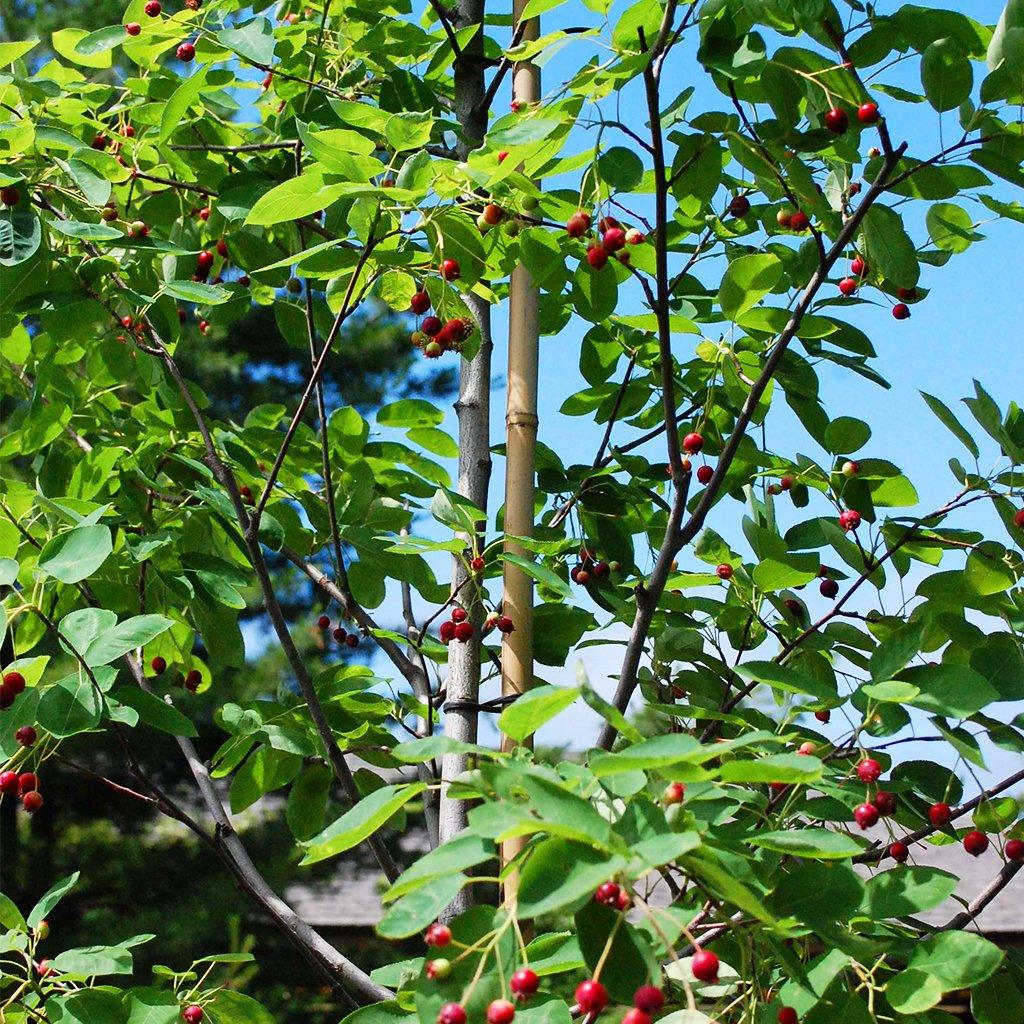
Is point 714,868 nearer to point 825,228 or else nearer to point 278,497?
point 825,228

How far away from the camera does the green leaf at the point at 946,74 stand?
4.28 ft

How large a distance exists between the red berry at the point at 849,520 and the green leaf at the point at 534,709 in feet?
2.55

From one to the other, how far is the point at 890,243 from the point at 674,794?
80 cm

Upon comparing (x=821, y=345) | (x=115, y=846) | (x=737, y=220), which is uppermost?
(x=737, y=220)

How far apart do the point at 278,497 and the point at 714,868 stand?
1.36m

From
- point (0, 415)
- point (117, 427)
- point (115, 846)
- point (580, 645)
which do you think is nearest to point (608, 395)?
point (580, 645)

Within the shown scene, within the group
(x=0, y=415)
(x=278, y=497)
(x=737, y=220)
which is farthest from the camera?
(x=0, y=415)

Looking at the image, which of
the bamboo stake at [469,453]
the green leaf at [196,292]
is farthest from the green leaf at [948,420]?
the green leaf at [196,292]

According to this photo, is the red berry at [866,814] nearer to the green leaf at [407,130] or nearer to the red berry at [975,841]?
the red berry at [975,841]

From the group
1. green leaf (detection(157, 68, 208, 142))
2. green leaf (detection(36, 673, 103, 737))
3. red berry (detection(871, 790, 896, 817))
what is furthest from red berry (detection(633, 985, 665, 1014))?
green leaf (detection(157, 68, 208, 142))

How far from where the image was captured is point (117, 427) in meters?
2.12

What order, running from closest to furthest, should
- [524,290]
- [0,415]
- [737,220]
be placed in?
[524,290]
[737,220]
[0,415]

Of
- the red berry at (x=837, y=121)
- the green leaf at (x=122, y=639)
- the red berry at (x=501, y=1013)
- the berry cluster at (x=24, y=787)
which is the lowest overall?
the berry cluster at (x=24, y=787)

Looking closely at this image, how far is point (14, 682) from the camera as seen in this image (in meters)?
1.39
